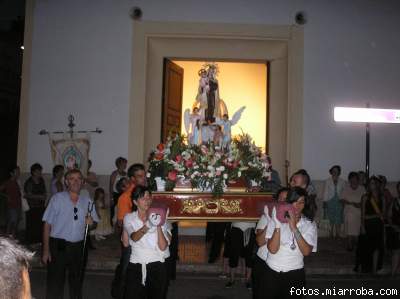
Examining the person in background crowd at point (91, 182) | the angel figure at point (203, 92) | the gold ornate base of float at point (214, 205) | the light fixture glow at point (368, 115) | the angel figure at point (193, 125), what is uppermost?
the angel figure at point (203, 92)

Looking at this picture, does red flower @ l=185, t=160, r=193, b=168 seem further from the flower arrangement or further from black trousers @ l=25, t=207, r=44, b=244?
black trousers @ l=25, t=207, r=44, b=244

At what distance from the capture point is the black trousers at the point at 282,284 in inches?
177

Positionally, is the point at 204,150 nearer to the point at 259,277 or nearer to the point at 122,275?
the point at 122,275

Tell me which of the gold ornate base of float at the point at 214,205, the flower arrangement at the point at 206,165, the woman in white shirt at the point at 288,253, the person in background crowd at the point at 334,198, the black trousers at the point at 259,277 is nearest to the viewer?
the woman in white shirt at the point at 288,253

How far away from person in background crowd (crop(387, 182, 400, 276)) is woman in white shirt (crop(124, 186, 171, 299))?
488 cm

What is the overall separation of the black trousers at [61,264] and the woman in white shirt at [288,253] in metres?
2.25

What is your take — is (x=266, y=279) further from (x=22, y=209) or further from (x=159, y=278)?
(x=22, y=209)

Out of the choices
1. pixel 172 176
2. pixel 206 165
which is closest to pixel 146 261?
pixel 172 176

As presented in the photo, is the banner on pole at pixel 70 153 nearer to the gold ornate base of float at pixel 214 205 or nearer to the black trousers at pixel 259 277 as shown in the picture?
the gold ornate base of float at pixel 214 205

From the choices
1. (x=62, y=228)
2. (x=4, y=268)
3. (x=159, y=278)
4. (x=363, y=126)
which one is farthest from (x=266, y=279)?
(x=363, y=126)

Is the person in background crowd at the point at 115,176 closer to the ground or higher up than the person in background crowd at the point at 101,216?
higher up

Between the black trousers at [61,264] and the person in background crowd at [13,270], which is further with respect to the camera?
the black trousers at [61,264]

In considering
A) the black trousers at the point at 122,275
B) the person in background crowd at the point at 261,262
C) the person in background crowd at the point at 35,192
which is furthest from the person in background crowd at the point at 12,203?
the person in background crowd at the point at 261,262

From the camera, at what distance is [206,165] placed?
7.59 metres
